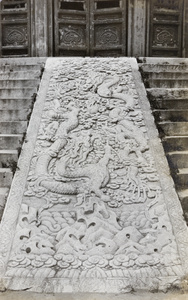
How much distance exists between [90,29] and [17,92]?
124 inches

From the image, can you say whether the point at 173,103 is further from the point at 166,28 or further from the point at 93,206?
the point at 166,28

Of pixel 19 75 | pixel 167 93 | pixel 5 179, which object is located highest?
pixel 19 75

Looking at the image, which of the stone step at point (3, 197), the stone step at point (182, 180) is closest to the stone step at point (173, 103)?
the stone step at point (182, 180)

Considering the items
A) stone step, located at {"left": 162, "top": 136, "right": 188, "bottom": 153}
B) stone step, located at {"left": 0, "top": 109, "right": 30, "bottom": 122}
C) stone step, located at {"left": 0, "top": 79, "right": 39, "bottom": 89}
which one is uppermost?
stone step, located at {"left": 0, "top": 79, "right": 39, "bottom": 89}

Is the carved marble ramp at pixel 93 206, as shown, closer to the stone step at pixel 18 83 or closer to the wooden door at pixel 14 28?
the stone step at pixel 18 83

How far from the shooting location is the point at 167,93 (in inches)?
164

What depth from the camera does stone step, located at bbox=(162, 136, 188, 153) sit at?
337 centimetres

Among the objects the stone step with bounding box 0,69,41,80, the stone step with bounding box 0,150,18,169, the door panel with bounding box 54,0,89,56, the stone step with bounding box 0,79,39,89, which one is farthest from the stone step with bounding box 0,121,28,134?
the door panel with bounding box 54,0,89,56

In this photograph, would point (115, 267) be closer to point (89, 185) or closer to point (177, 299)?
point (177, 299)

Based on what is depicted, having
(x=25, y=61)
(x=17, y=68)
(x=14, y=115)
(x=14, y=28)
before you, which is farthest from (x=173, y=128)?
(x=14, y=28)

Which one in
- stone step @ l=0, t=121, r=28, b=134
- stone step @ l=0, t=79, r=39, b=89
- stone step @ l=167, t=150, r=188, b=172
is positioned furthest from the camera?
stone step @ l=0, t=79, r=39, b=89

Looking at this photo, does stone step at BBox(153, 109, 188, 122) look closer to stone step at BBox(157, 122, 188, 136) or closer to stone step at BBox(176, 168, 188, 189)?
stone step at BBox(157, 122, 188, 136)

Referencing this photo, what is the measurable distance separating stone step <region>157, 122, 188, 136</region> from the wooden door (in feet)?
14.1

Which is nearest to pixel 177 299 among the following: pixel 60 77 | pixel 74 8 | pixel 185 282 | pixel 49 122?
pixel 185 282
